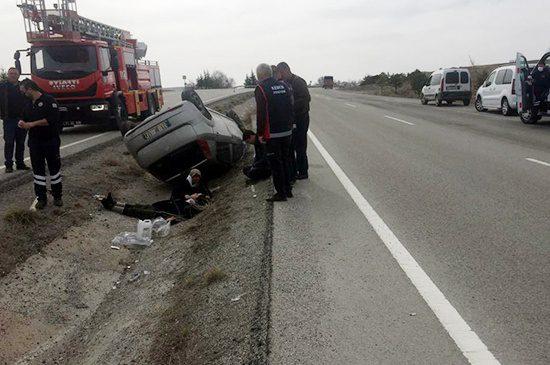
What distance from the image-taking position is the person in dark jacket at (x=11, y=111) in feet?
31.3

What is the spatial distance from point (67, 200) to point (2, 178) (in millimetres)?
1768

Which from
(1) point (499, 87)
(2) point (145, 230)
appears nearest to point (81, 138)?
(2) point (145, 230)

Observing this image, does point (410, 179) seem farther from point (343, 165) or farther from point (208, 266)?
point (208, 266)

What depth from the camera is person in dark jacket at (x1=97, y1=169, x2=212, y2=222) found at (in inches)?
333

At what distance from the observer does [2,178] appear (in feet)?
30.3

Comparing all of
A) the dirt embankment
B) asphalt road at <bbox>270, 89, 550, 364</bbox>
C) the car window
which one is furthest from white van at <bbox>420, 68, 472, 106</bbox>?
the dirt embankment

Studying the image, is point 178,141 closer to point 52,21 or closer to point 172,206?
point 172,206

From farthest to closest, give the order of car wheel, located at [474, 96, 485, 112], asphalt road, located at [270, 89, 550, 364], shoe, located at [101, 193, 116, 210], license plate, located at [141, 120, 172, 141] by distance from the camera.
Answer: car wheel, located at [474, 96, 485, 112]
license plate, located at [141, 120, 172, 141]
shoe, located at [101, 193, 116, 210]
asphalt road, located at [270, 89, 550, 364]

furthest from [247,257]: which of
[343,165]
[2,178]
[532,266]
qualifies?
[2,178]

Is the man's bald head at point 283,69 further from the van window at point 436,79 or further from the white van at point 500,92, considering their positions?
the van window at point 436,79

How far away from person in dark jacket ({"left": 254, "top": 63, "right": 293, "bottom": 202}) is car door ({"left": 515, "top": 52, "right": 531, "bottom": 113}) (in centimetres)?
1171

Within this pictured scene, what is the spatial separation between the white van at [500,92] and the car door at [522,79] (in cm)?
278

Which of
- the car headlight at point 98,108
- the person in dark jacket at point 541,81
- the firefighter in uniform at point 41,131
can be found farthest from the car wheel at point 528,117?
the firefighter in uniform at point 41,131

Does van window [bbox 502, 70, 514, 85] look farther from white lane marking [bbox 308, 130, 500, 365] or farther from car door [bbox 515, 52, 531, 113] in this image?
white lane marking [bbox 308, 130, 500, 365]
